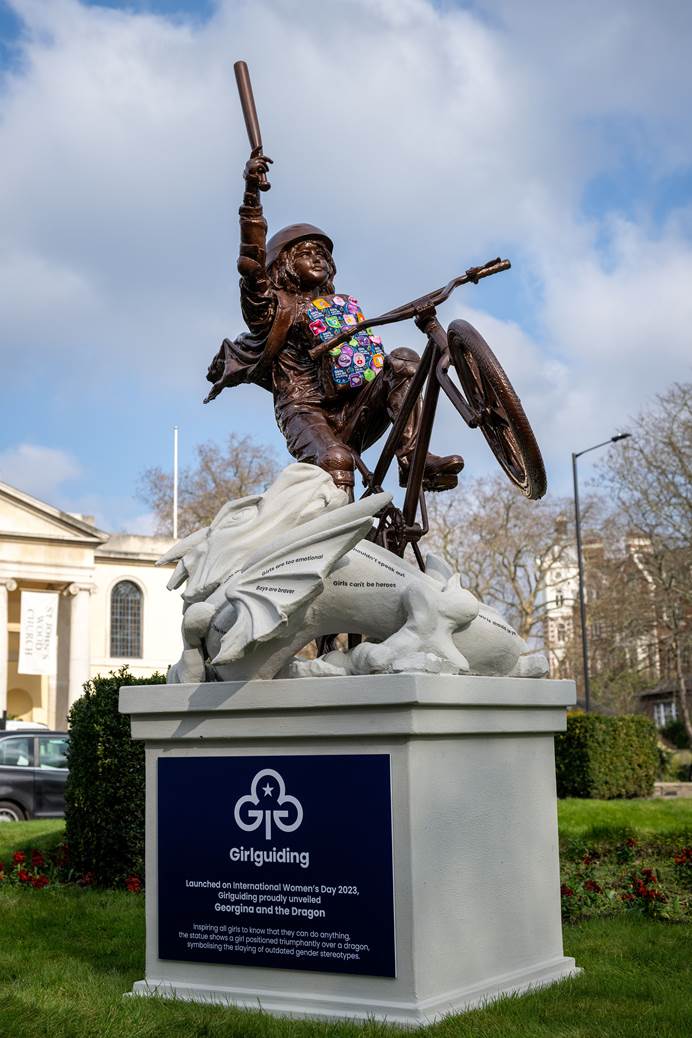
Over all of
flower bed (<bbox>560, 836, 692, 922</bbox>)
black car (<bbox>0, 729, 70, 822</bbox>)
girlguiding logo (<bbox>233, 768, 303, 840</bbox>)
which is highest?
girlguiding logo (<bbox>233, 768, 303, 840</bbox>)

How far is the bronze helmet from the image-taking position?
6.93m

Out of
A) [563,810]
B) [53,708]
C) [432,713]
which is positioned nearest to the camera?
[432,713]

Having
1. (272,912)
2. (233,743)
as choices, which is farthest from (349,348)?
(272,912)

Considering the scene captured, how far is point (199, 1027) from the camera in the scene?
408 centimetres

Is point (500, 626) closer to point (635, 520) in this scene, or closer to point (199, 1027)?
point (199, 1027)

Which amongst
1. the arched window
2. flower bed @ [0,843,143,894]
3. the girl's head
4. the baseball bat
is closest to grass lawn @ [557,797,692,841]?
flower bed @ [0,843,143,894]

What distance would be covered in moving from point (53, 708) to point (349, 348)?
47892mm

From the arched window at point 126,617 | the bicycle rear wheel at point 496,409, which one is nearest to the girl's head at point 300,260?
Result: the bicycle rear wheel at point 496,409

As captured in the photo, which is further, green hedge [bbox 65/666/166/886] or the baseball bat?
green hedge [bbox 65/666/166/886]

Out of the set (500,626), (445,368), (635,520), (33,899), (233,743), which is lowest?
A: (33,899)

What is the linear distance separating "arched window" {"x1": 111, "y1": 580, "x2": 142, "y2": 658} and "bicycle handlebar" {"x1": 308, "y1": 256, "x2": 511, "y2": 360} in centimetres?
5000

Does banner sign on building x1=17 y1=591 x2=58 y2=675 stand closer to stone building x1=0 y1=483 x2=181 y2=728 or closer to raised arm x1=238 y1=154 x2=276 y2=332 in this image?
stone building x1=0 y1=483 x2=181 y2=728

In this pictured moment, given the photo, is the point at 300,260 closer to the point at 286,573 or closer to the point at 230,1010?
the point at 286,573

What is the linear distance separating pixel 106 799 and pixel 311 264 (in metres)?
4.54
